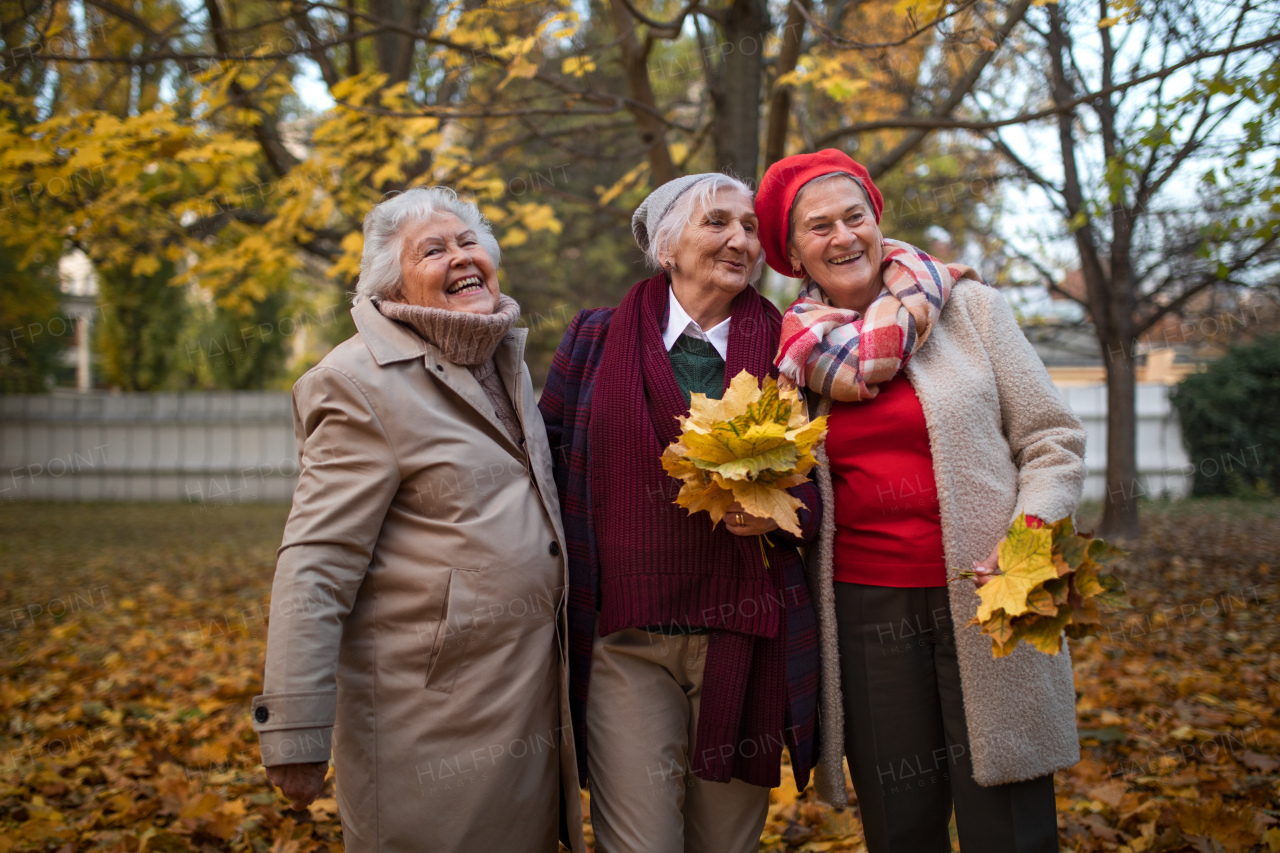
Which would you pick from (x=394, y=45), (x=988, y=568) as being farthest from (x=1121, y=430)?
(x=394, y=45)

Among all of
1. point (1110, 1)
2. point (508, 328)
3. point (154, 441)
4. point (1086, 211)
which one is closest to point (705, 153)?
point (1086, 211)

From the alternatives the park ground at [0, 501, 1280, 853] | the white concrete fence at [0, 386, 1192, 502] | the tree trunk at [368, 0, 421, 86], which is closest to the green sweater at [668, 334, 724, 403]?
the park ground at [0, 501, 1280, 853]

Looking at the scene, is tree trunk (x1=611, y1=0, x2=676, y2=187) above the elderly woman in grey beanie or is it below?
above

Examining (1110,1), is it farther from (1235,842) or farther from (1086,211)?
(1235,842)

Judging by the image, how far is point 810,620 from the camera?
92.7 inches

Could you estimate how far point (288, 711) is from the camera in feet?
6.32

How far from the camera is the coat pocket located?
2.14 metres

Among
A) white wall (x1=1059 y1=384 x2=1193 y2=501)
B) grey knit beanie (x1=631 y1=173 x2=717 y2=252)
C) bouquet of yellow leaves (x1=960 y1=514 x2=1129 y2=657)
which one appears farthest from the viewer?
white wall (x1=1059 y1=384 x2=1193 y2=501)

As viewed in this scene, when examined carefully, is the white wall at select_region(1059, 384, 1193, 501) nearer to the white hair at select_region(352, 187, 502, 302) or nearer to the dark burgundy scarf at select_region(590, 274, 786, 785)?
the dark burgundy scarf at select_region(590, 274, 786, 785)

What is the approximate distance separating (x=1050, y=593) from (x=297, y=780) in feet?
5.43

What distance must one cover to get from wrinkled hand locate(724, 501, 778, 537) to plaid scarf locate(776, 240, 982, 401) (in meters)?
0.37

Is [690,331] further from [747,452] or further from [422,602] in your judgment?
[422,602]

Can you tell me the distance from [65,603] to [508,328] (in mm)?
6459

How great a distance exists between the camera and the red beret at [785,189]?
2.43 meters
